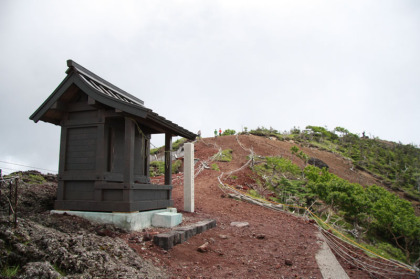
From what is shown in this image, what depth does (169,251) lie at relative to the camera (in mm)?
6016

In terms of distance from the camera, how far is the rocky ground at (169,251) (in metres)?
3.94

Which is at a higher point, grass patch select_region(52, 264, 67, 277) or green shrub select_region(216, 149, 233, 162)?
green shrub select_region(216, 149, 233, 162)

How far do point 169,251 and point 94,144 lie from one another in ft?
11.3

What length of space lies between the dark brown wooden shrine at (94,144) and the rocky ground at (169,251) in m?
0.66


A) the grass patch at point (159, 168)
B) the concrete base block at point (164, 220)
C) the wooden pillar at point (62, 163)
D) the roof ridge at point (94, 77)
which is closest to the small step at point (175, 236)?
the concrete base block at point (164, 220)

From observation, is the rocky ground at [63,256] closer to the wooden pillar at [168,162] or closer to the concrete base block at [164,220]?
the concrete base block at [164,220]

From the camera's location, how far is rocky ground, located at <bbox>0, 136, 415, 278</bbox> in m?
3.94

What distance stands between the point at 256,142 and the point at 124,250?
22.8m

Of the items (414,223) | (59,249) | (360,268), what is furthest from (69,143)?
(414,223)

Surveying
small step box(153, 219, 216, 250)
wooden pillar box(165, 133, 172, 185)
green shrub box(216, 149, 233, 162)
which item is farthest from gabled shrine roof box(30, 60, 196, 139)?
green shrub box(216, 149, 233, 162)

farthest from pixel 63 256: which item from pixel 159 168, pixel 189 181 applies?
pixel 159 168

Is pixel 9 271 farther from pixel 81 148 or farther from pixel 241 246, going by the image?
pixel 241 246

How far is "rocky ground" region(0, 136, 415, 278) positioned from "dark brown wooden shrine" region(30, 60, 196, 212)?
66cm

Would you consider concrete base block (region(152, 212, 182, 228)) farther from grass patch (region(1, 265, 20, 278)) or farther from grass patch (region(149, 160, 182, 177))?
grass patch (region(149, 160, 182, 177))
